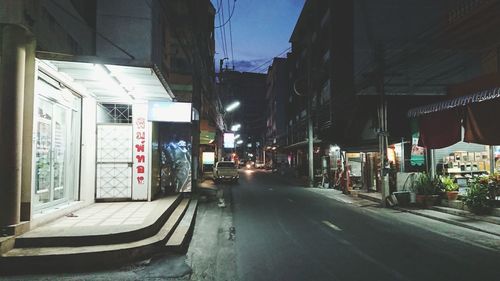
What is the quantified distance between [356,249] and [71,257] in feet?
19.0

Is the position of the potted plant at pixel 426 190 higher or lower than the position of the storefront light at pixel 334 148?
lower

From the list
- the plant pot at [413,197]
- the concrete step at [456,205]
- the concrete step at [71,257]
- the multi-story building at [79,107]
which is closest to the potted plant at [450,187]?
the concrete step at [456,205]

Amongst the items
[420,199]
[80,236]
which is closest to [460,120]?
[420,199]

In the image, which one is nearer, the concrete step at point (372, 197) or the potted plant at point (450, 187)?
the potted plant at point (450, 187)

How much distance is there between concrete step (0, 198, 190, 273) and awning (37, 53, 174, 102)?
13.5 feet

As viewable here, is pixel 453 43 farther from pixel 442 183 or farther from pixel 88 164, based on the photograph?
pixel 88 164

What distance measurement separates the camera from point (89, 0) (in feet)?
41.0

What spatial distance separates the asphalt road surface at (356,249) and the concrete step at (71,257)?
213 centimetres

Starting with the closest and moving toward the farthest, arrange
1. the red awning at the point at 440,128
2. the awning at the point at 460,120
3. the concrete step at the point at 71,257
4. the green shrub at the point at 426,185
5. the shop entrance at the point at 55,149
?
1. the concrete step at the point at 71,257
2. the shop entrance at the point at 55,149
3. the awning at the point at 460,120
4. the red awning at the point at 440,128
5. the green shrub at the point at 426,185

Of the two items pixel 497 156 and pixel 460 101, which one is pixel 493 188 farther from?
pixel 460 101

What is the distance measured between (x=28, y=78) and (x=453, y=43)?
2044cm

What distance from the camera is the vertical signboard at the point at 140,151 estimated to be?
1271 centimetres

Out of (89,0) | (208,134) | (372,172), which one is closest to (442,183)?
(372,172)

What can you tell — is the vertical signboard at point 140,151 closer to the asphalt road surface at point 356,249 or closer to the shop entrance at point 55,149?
the shop entrance at point 55,149
